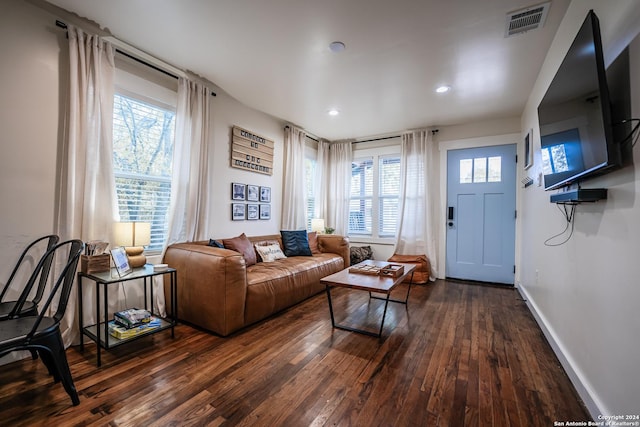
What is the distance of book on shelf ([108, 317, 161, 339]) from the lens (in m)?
2.02

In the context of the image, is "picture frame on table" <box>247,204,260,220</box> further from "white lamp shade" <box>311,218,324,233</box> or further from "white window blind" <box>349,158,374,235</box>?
"white window blind" <box>349,158,374,235</box>

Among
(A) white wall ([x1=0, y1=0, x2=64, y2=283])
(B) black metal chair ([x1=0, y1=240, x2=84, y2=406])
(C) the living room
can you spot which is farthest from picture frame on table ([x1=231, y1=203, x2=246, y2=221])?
(B) black metal chair ([x1=0, y1=240, x2=84, y2=406])

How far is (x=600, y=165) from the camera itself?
4.01ft

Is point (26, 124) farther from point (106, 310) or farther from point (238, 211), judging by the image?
point (238, 211)

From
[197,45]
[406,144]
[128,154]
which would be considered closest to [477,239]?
[406,144]

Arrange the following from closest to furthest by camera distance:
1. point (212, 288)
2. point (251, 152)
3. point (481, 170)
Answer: point (212, 288), point (251, 152), point (481, 170)

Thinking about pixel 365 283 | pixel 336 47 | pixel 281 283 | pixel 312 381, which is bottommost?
pixel 312 381

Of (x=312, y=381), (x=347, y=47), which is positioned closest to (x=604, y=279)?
(x=312, y=381)

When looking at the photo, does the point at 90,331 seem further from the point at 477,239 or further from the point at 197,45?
the point at 477,239

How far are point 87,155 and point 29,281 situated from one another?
3.37 ft

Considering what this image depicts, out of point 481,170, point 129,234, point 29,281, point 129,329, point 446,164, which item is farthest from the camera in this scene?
point 446,164

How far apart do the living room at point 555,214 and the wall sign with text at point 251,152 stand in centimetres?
25

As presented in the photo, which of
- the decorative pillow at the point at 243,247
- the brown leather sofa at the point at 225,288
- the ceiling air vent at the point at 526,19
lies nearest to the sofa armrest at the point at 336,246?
the brown leather sofa at the point at 225,288

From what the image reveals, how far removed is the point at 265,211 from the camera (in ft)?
13.5
